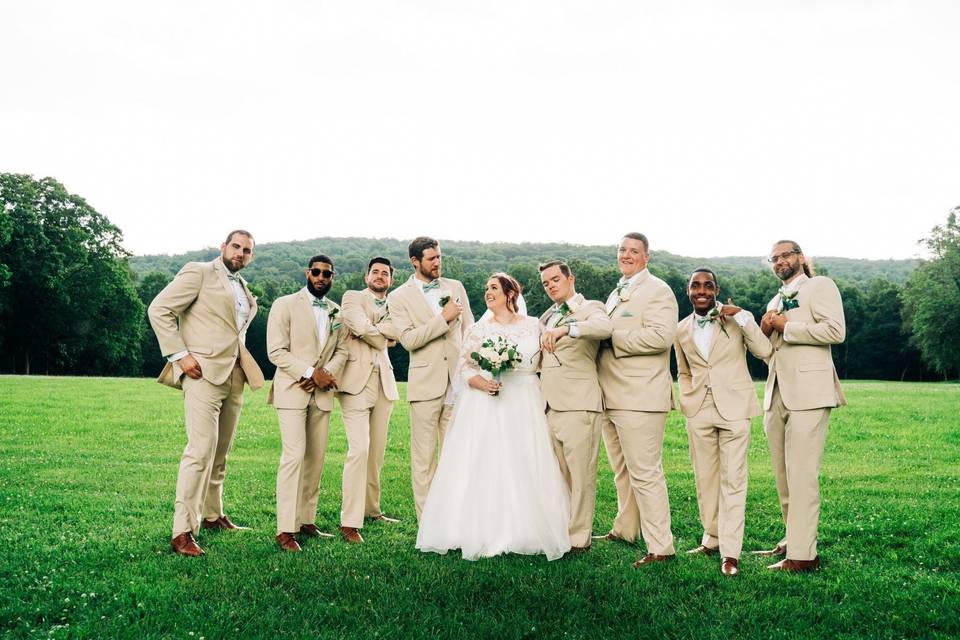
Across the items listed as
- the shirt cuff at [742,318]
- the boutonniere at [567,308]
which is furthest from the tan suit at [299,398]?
the shirt cuff at [742,318]

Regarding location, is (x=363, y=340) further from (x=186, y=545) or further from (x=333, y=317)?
(x=186, y=545)

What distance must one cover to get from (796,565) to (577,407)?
247 cm

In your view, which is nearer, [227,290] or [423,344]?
[227,290]

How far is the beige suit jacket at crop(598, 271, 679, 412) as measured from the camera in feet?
23.4

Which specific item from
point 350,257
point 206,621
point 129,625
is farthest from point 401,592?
point 350,257

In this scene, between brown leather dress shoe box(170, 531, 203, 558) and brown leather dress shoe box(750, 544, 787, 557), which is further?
brown leather dress shoe box(750, 544, 787, 557)

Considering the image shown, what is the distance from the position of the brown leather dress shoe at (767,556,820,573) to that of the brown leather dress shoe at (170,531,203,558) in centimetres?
550

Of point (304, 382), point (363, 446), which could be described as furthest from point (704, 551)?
point (304, 382)

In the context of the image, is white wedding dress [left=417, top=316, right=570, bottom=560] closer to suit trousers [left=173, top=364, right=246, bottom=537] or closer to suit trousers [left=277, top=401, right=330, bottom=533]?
suit trousers [left=277, top=401, right=330, bottom=533]

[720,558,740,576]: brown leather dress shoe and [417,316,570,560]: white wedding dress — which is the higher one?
[417,316,570,560]: white wedding dress

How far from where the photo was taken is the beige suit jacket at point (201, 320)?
7637 millimetres

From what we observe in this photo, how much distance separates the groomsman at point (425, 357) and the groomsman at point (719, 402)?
2.53 m

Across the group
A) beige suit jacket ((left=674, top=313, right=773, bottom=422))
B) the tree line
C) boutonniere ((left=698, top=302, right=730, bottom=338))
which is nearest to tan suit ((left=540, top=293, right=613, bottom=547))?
beige suit jacket ((left=674, top=313, right=773, bottom=422))

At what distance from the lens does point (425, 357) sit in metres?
8.33
